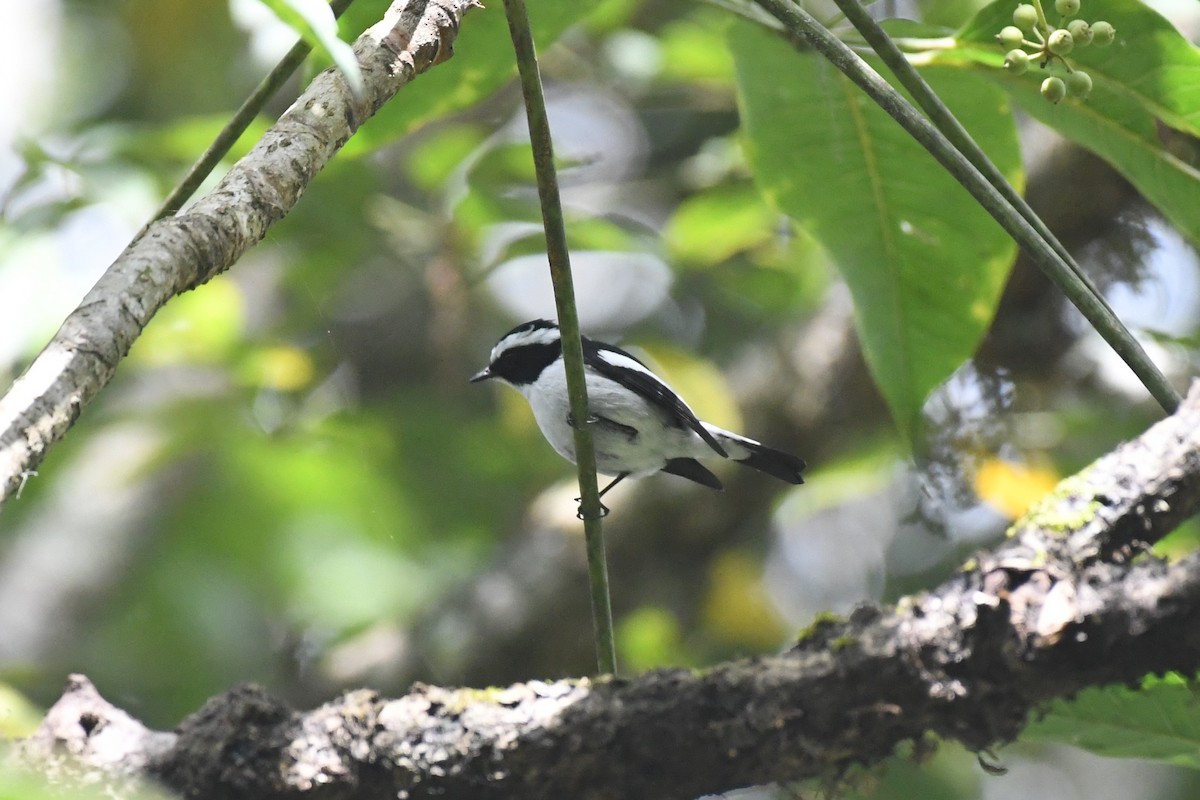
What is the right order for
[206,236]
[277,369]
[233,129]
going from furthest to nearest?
[277,369] < [233,129] < [206,236]

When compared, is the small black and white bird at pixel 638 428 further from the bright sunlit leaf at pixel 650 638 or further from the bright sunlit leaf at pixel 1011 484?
the bright sunlit leaf at pixel 650 638

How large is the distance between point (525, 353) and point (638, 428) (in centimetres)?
67

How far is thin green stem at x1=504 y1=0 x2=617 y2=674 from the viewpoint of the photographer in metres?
1.97

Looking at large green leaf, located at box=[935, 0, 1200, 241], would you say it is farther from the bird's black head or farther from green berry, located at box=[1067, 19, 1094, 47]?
the bird's black head

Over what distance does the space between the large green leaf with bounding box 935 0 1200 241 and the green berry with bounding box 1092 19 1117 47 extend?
148mm

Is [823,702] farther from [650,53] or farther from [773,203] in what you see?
[650,53]

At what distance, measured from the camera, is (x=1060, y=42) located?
2.15 metres

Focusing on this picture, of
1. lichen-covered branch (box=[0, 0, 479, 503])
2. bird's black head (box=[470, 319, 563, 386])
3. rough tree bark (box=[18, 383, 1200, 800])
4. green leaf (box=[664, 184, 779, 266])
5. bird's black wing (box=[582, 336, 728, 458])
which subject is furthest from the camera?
green leaf (box=[664, 184, 779, 266])

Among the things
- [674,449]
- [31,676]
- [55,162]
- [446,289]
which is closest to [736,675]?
[674,449]

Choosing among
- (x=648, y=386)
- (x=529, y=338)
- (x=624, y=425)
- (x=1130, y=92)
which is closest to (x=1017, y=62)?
(x=1130, y=92)

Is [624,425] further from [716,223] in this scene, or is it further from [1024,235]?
[1024,235]

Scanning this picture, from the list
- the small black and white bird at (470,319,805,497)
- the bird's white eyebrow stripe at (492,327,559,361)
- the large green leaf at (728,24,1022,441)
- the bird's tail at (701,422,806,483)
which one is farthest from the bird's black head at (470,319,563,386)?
the large green leaf at (728,24,1022,441)

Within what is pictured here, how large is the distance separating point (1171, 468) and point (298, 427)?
4528 millimetres

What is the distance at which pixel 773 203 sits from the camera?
3.00 metres
